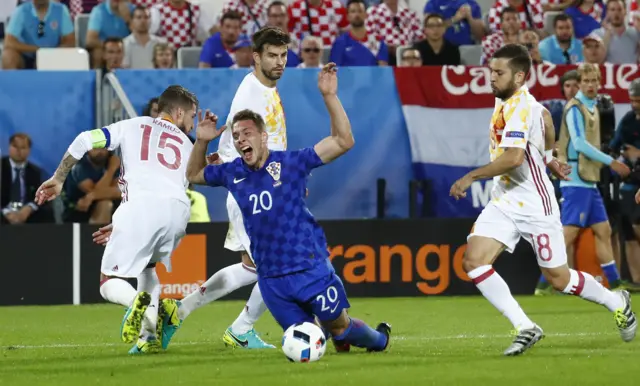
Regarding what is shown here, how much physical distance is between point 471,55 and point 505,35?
1.62ft

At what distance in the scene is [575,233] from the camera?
45.3 feet

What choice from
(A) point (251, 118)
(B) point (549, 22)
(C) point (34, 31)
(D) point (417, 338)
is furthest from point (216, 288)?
(B) point (549, 22)

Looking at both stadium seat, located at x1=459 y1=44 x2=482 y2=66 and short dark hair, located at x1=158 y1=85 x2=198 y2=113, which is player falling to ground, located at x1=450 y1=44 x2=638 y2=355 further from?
stadium seat, located at x1=459 y1=44 x2=482 y2=66

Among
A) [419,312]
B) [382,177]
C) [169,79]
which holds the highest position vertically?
[169,79]

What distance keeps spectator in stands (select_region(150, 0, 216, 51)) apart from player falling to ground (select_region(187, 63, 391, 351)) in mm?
8582

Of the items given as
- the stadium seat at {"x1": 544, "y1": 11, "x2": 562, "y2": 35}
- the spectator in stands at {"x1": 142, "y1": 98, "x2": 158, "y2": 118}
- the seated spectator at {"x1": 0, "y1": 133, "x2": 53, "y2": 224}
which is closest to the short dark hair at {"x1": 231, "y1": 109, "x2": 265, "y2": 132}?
the spectator in stands at {"x1": 142, "y1": 98, "x2": 158, "y2": 118}

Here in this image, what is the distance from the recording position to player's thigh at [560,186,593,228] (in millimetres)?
13641

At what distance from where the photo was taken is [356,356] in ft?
27.2

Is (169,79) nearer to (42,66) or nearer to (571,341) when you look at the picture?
(42,66)

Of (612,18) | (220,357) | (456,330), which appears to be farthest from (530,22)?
(220,357)

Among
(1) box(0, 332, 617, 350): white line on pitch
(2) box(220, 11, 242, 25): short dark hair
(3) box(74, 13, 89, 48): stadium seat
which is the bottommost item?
(1) box(0, 332, 617, 350): white line on pitch

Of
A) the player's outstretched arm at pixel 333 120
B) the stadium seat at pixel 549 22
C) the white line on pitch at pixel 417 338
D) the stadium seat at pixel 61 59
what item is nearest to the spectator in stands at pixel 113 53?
the stadium seat at pixel 61 59

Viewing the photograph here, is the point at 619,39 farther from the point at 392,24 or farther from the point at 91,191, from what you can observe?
the point at 91,191

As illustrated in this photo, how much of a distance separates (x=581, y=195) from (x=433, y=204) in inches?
71.6
